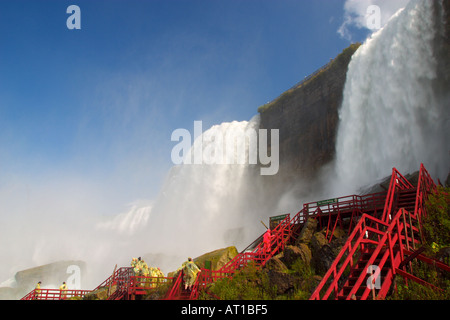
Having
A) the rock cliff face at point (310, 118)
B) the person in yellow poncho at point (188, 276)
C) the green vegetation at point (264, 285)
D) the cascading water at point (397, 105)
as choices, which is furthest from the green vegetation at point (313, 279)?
the rock cliff face at point (310, 118)

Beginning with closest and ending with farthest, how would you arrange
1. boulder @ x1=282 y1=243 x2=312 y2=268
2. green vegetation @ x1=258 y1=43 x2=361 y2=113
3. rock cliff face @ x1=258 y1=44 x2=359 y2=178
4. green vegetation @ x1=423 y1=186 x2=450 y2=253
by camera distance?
green vegetation @ x1=423 y1=186 x2=450 y2=253, boulder @ x1=282 y1=243 x2=312 y2=268, green vegetation @ x1=258 y1=43 x2=361 y2=113, rock cliff face @ x1=258 y1=44 x2=359 y2=178

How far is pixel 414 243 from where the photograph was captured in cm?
1207

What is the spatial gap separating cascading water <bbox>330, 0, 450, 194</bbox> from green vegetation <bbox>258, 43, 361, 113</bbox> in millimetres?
6496

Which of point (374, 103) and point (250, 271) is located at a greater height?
point (374, 103)

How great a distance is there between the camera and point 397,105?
2802 cm

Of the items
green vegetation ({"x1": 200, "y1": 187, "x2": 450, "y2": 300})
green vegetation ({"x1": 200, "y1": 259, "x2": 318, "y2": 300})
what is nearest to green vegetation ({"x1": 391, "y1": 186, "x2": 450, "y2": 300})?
green vegetation ({"x1": 200, "y1": 187, "x2": 450, "y2": 300})

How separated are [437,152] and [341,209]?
982cm

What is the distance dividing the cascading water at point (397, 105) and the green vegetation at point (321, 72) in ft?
21.3

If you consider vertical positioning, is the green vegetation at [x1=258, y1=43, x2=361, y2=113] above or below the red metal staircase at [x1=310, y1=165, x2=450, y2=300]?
above

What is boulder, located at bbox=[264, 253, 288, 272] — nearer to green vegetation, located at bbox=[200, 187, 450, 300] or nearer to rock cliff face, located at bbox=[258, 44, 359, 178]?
green vegetation, located at bbox=[200, 187, 450, 300]

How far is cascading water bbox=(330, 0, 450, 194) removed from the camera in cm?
2495

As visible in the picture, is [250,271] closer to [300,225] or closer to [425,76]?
[300,225]

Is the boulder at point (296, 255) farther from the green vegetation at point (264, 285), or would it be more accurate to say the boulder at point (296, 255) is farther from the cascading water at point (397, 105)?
the cascading water at point (397, 105)
